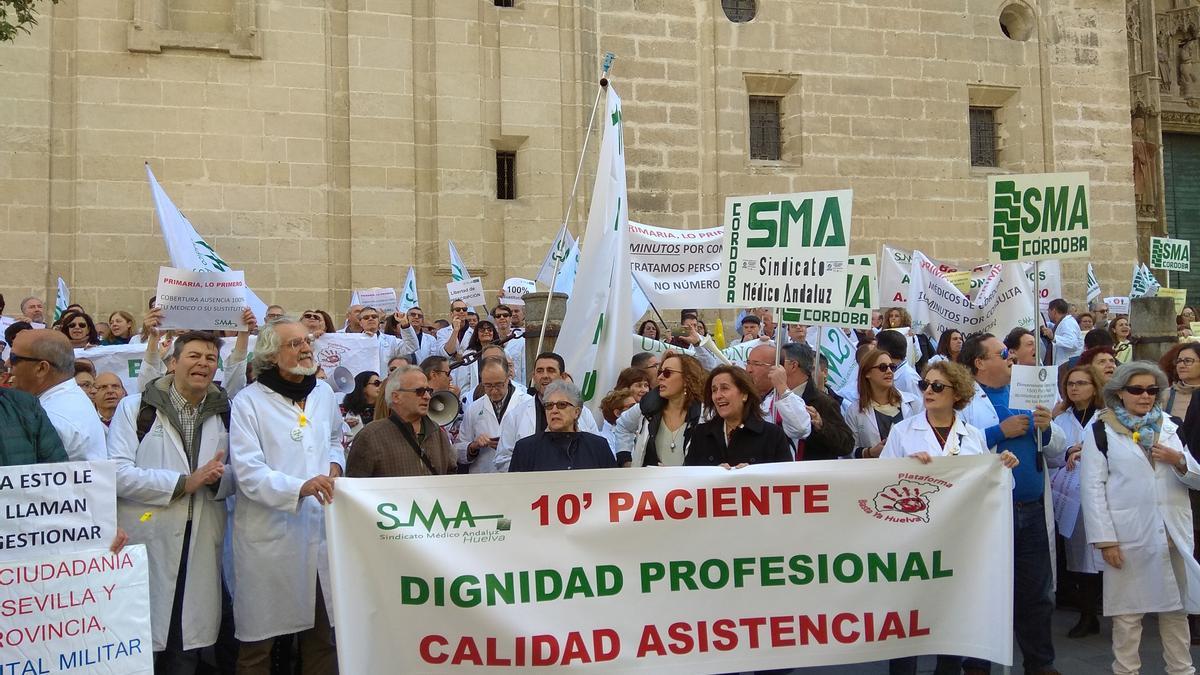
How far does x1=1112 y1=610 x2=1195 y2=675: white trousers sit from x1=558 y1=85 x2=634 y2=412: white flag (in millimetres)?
3839

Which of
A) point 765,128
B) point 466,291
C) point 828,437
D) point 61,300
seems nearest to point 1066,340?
point 765,128

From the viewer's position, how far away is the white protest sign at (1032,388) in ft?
22.2

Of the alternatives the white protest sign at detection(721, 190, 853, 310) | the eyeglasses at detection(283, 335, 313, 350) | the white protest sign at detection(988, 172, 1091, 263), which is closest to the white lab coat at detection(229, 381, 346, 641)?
the eyeglasses at detection(283, 335, 313, 350)

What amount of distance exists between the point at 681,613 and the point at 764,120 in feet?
48.7

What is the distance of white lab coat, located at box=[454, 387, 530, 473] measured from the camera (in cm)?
843

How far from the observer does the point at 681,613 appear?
612 centimetres

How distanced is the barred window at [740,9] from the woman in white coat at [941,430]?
1365cm

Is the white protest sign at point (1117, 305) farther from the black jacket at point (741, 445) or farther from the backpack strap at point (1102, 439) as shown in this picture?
the black jacket at point (741, 445)

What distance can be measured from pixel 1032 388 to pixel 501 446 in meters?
3.32

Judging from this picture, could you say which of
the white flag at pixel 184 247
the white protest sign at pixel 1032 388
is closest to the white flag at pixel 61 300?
the white flag at pixel 184 247

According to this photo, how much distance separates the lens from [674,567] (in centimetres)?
616

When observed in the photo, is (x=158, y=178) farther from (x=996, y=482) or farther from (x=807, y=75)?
(x=996, y=482)

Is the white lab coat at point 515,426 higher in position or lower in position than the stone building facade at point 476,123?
lower

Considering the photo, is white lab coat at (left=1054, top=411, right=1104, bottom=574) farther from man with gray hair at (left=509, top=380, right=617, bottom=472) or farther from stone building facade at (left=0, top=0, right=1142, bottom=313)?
stone building facade at (left=0, top=0, right=1142, bottom=313)
